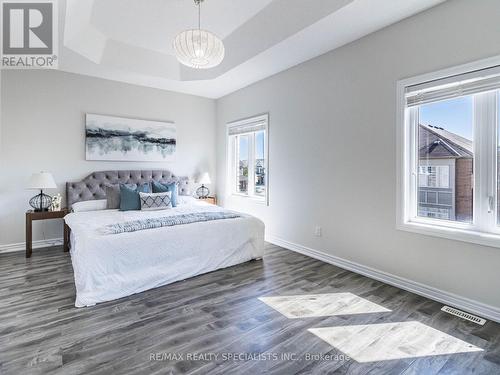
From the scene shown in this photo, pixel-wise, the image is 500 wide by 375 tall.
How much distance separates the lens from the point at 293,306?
245cm

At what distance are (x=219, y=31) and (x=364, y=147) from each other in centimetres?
230

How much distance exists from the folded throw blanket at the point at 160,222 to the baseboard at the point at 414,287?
1.23 meters

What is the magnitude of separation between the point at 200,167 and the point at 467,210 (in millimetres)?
4316

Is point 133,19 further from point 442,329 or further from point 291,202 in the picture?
point 442,329

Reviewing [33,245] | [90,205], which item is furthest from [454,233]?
[33,245]

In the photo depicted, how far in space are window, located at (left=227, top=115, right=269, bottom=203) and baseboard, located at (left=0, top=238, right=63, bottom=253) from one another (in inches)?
116

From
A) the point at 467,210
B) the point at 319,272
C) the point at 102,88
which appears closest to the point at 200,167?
the point at 102,88

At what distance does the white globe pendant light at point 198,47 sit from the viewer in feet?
8.41

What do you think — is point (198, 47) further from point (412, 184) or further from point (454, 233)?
point (454, 233)

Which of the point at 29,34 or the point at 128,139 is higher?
the point at 29,34

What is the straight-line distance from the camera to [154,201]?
406 centimetres

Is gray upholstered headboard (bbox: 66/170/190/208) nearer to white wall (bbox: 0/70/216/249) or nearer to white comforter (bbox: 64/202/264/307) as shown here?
white wall (bbox: 0/70/216/249)

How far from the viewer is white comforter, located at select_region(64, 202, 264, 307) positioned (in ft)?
8.18

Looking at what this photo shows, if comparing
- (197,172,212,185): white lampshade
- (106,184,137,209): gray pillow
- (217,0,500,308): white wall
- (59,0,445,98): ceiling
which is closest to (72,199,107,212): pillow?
(106,184,137,209): gray pillow
